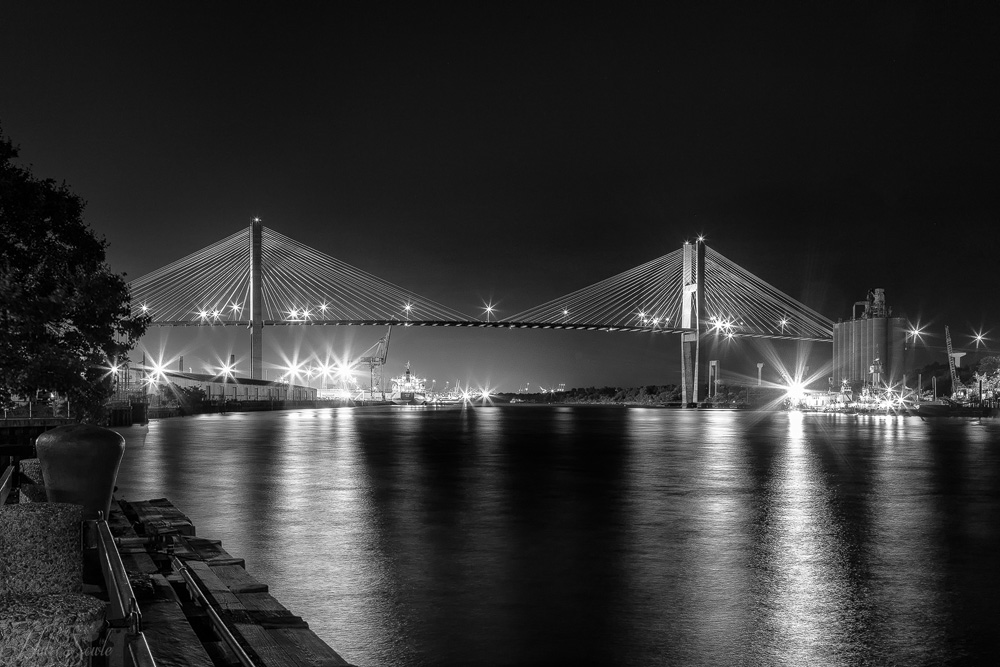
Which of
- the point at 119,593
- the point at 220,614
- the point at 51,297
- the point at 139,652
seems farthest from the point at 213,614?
the point at 51,297

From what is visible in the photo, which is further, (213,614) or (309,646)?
(213,614)

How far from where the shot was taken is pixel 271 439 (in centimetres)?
4203

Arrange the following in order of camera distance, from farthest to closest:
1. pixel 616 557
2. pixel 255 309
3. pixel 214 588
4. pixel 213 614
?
pixel 255 309 → pixel 616 557 → pixel 214 588 → pixel 213 614

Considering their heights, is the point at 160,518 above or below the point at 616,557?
above

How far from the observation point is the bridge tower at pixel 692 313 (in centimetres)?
11538

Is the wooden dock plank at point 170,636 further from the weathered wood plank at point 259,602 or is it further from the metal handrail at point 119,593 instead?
the weathered wood plank at point 259,602

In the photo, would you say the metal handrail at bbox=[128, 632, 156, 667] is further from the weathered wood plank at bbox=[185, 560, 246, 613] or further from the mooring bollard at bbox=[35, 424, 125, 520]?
the mooring bollard at bbox=[35, 424, 125, 520]

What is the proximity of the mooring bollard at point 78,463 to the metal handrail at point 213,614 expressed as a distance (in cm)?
256

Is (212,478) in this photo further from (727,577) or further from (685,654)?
(685,654)

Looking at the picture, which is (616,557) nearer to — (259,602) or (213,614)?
(259,602)

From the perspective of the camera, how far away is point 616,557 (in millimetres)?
11953

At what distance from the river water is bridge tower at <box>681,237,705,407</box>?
89.4 meters

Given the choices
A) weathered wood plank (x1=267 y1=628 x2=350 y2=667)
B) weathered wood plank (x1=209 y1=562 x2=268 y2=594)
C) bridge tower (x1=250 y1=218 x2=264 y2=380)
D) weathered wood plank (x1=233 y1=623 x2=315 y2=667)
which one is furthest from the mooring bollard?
bridge tower (x1=250 y1=218 x2=264 y2=380)

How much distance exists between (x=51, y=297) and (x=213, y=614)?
1403 cm
